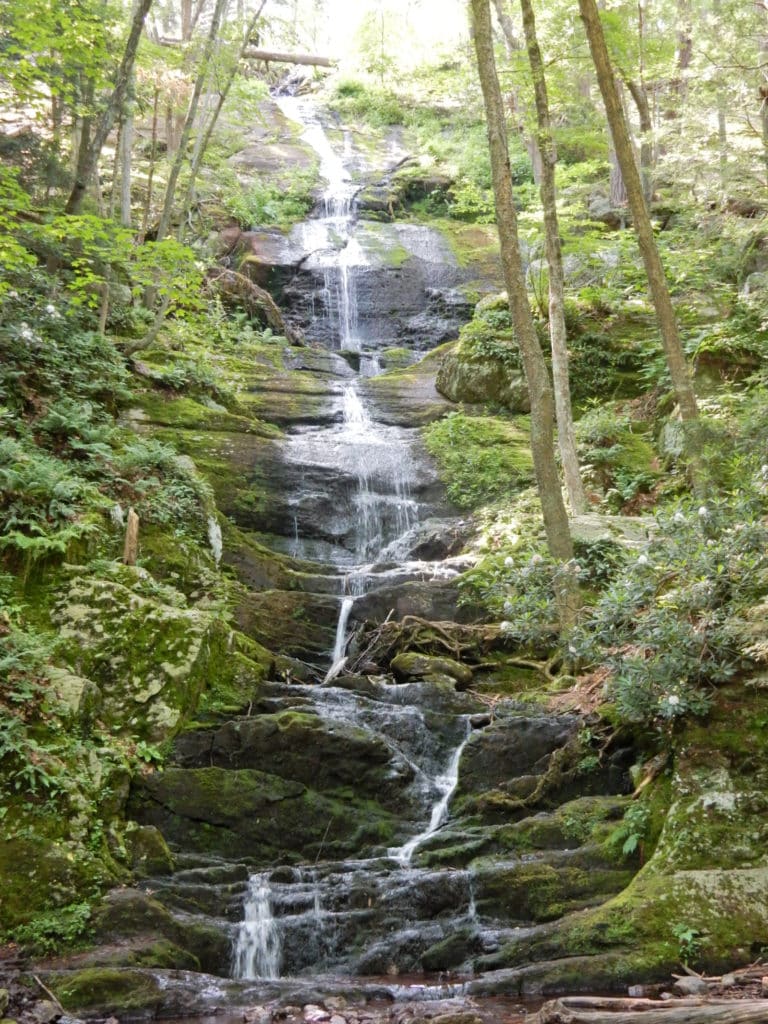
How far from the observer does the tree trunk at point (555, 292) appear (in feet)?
37.9

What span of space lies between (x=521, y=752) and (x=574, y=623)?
1.46 metres

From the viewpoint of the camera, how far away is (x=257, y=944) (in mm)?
5582

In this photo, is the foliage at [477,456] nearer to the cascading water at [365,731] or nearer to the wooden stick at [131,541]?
the cascading water at [365,731]

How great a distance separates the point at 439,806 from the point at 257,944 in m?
2.24

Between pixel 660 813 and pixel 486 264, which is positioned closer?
pixel 660 813

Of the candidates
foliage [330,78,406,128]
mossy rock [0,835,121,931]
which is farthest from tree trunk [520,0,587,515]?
foliage [330,78,406,128]

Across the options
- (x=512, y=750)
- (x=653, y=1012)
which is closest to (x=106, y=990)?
(x=653, y=1012)

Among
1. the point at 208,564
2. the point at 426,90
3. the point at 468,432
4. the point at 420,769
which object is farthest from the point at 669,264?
the point at 426,90

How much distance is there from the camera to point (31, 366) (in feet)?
35.0

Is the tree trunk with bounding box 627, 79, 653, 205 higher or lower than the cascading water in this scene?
higher

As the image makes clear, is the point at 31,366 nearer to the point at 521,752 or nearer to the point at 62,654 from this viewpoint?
the point at 62,654

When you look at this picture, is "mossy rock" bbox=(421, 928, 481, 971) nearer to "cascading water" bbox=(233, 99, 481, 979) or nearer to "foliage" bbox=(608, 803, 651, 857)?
"cascading water" bbox=(233, 99, 481, 979)

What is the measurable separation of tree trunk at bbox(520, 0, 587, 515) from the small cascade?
736cm

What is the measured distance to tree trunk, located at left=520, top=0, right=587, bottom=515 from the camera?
11547 millimetres
